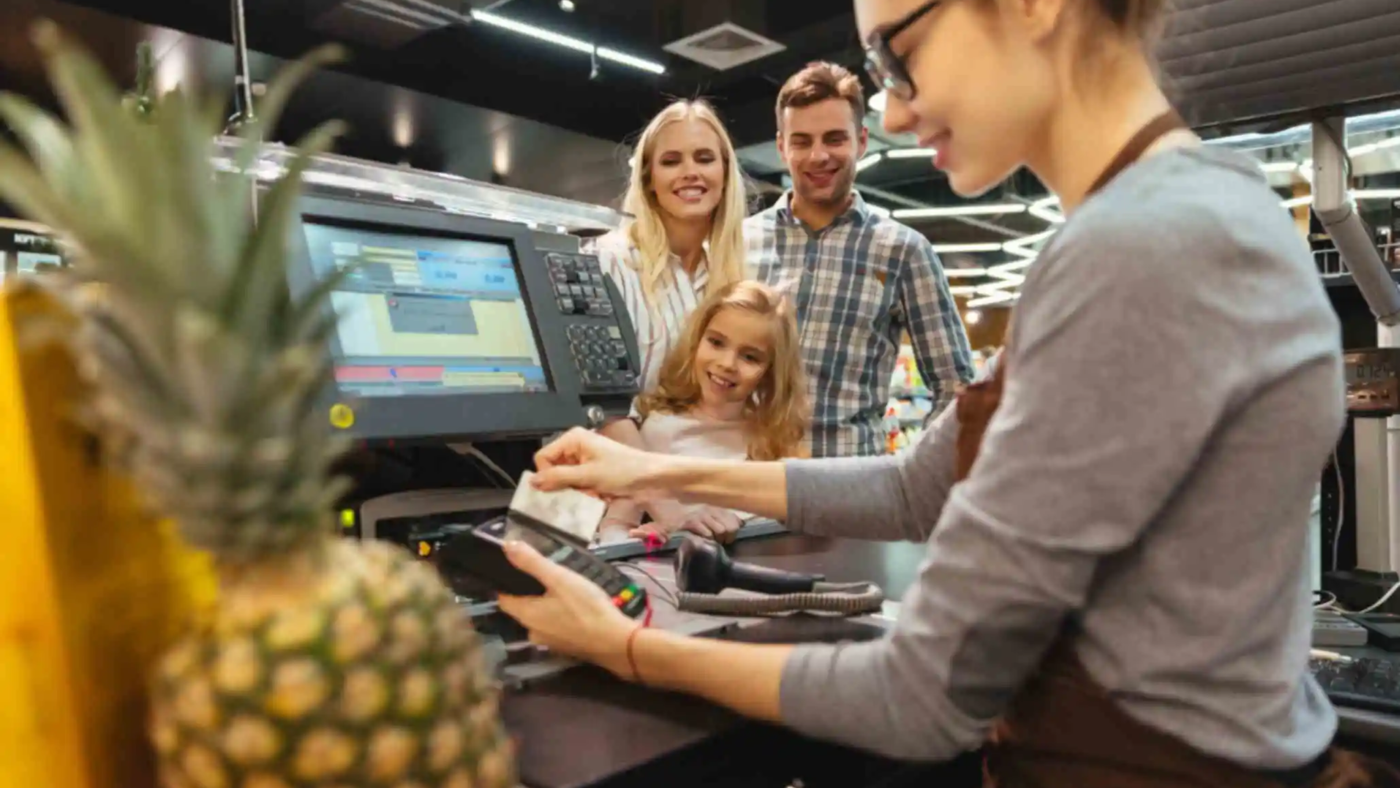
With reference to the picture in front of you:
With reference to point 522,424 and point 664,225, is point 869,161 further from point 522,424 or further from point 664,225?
point 522,424

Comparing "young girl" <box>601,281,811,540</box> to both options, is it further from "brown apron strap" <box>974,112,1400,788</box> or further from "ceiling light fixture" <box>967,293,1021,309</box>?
"brown apron strap" <box>974,112,1400,788</box>

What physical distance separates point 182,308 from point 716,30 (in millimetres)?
5331

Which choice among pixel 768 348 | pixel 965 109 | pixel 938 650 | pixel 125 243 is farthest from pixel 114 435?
pixel 768 348

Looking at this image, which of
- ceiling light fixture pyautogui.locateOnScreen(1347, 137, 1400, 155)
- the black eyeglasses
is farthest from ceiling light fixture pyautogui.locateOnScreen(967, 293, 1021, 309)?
ceiling light fixture pyautogui.locateOnScreen(1347, 137, 1400, 155)

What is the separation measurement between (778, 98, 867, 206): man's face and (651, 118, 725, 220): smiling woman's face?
322mm

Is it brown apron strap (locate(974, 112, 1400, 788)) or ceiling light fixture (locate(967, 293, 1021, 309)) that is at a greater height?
ceiling light fixture (locate(967, 293, 1021, 309))

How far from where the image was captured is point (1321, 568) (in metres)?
2.14

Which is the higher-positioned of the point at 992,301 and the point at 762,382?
the point at 992,301

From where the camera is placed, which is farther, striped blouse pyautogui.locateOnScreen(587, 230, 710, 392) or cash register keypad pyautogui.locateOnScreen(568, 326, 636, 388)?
striped blouse pyautogui.locateOnScreen(587, 230, 710, 392)

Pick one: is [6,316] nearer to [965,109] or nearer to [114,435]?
[114,435]

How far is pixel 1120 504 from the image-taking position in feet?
2.27

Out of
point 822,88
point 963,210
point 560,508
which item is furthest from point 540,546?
point 963,210

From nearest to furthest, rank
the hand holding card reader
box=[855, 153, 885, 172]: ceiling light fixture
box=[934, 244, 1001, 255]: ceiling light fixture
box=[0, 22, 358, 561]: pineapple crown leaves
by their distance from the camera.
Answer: box=[0, 22, 358, 561]: pineapple crown leaves < the hand holding card reader < box=[855, 153, 885, 172]: ceiling light fixture < box=[934, 244, 1001, 255]: ceiling light fixture

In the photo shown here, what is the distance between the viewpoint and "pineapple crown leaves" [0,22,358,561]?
454 millimetres
